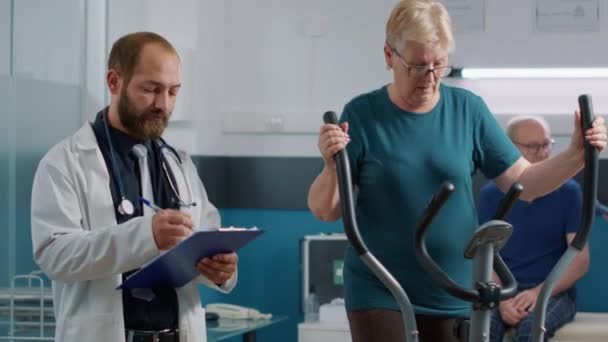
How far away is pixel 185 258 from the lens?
234cm

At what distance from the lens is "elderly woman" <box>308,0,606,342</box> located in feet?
7.89

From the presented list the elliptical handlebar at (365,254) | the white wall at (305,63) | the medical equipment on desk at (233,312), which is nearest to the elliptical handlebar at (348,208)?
the elliptical handlebar at (365,254)

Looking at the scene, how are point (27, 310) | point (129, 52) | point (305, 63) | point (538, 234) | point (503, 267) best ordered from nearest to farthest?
point (503, 267), point (129, 52), point (27, 310), point (538, 234), point (305, 63)

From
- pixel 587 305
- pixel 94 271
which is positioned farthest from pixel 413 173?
pixel 587 305

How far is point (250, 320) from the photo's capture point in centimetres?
516

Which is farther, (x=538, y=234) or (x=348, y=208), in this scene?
(x=538, y=234)

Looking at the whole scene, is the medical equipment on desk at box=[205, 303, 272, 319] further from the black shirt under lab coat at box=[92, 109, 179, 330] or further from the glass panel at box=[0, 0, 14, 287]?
the black shirt under lab coat at box=[92, 109, 179, 330]

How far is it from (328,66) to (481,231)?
12.5 feet

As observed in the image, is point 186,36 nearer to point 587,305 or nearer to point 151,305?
point 587,305

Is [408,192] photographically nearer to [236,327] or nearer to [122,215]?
[122,215]

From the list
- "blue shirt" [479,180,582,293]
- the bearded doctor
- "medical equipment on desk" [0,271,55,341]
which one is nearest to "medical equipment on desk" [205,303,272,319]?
"blue shirt" [479,180,582,293]

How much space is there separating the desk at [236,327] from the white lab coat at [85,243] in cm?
210

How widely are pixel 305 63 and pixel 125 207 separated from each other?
3.32m

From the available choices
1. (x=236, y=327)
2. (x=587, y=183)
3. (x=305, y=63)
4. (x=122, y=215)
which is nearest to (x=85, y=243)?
(x=122, y=215)
